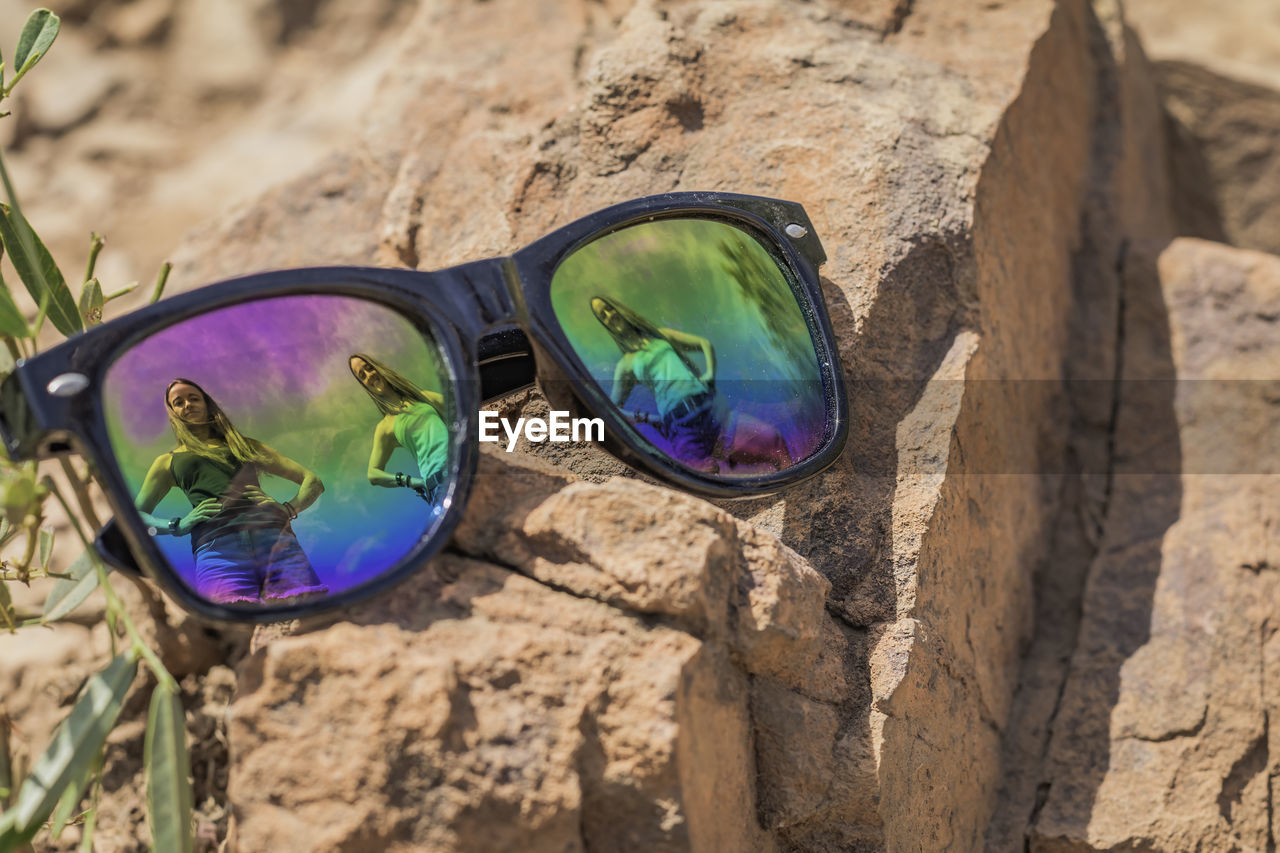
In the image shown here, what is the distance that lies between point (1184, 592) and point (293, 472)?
1.35 metres

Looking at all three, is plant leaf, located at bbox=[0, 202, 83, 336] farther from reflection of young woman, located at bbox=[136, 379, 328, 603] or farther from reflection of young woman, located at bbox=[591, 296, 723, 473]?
reflection of young woman, located at bbox=[591, 296, 723, 473]

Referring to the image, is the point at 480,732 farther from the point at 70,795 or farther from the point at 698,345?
the point at 698,345

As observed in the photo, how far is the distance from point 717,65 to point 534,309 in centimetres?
78

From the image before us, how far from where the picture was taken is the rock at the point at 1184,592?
4.82 ft

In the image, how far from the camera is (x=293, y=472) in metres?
1.20

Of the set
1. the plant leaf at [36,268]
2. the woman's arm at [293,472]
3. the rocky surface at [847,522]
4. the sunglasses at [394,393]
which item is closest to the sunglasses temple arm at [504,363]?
the sunglasses at [394,393]

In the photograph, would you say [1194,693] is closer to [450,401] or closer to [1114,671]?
[1114,671]

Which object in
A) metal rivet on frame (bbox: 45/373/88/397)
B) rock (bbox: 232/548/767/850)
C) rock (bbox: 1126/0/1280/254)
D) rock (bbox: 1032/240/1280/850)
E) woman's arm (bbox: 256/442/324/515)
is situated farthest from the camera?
rock (bbox: 1126/0/1280/254)

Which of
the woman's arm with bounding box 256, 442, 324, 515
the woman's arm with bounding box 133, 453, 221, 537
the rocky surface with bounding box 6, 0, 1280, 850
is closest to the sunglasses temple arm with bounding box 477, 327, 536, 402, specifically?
the rocky surface with bounding box 6, 0, 1280, 850

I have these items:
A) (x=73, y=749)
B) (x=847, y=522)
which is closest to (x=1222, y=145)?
(x=847, y=522)

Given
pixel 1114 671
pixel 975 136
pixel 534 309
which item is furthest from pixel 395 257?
pixel 1114 671

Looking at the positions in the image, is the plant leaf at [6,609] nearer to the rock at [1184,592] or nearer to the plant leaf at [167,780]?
the plant leaf at [167,780]

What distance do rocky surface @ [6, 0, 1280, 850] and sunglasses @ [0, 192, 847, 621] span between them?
2.9 inches

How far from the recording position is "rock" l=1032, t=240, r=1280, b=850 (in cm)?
147
